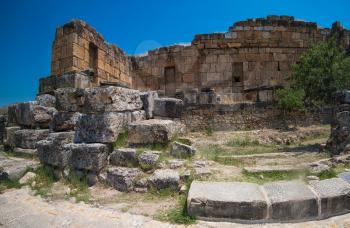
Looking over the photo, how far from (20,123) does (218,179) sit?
5589 millimetres

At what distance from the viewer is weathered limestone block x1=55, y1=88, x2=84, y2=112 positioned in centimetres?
566

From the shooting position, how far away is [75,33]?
9.05 m

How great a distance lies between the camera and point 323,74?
1005 cm

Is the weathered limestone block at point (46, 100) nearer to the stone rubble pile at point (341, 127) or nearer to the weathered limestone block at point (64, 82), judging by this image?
the weathered limestone block at point (64, 82)

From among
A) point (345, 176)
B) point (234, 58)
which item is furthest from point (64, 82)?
point (234, 58)

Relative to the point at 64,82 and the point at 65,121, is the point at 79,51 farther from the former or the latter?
the point at 65,121

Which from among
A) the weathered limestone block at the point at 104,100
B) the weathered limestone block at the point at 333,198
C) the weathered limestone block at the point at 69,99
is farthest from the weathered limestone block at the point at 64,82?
the weathered limestone block at the point at 333,198

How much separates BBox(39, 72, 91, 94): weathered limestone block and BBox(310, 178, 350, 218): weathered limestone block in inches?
254

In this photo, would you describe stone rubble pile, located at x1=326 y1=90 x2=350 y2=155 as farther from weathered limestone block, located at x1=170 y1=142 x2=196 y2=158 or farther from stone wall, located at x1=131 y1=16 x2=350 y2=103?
stone wall, located at x1=131 y1=16 x2=350 y2=103

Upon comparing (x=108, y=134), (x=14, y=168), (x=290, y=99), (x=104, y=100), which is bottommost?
(x=14, y=168)

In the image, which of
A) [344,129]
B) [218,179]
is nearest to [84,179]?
[218,179]

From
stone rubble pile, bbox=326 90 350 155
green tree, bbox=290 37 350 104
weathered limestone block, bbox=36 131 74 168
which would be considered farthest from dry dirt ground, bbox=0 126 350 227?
green tree, bbox=290 37 350 104

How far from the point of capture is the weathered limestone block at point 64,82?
25.5ft

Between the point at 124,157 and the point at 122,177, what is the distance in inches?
17.0
